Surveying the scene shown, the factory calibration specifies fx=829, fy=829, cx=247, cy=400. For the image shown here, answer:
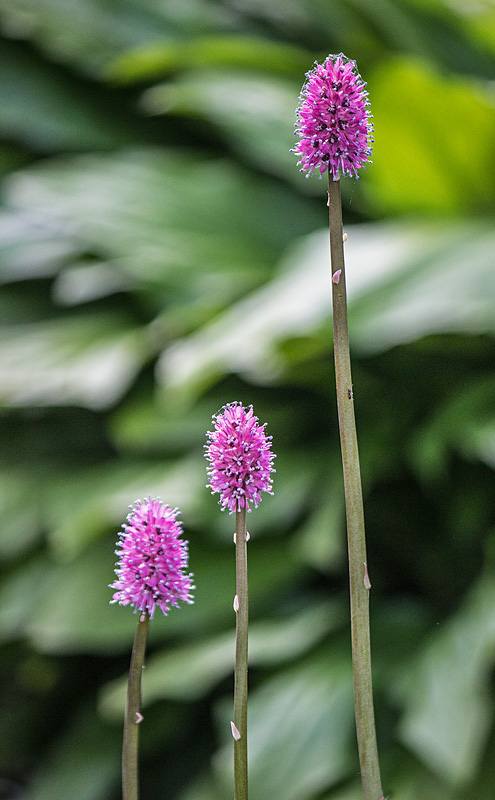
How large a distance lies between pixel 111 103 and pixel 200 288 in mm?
549

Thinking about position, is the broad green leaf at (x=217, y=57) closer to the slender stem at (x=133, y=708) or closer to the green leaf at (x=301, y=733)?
the green leaf at (x=301, y=733)

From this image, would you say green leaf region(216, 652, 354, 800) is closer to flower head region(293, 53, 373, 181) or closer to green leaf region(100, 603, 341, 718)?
green leaf region(100, 603, 341, 718)

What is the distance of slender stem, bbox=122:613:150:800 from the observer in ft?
0.40

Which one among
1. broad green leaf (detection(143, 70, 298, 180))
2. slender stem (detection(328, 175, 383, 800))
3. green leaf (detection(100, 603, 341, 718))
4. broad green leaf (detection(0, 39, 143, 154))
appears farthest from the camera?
broad green leaf (detection(0, 39, 143, 154))

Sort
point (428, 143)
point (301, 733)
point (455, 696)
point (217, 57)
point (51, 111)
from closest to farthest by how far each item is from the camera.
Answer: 1. point (455, 696)
2. point (301, 733)
3. point (428, 143)
4. point (217, 57)
5. point (51, 111)

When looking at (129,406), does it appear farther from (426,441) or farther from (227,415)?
(227,415)

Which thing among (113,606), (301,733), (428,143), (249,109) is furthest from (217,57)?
(301,733)

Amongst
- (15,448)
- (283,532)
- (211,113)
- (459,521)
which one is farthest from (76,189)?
(459,521)

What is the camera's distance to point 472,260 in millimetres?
795

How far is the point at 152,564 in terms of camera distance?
124mm

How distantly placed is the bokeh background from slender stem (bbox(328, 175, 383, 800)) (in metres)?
0.49

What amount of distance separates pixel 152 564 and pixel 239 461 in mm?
20

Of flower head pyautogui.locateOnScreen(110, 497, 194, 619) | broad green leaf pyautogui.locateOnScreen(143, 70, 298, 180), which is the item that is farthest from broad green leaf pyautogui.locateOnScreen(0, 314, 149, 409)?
flower head pyautogui.locateOnScreen(110, 497, 194, 619)

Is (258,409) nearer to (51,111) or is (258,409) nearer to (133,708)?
(51,111)
